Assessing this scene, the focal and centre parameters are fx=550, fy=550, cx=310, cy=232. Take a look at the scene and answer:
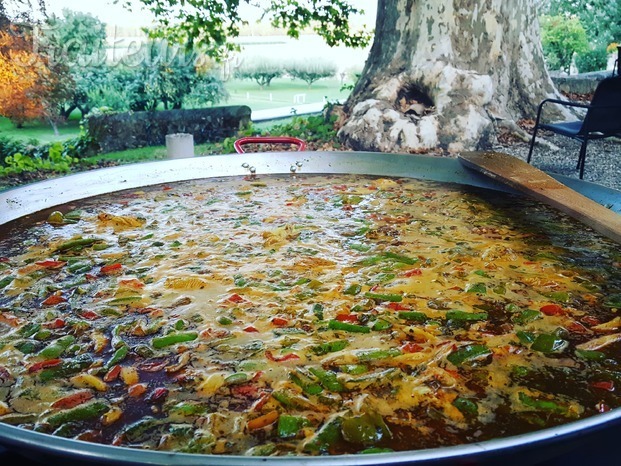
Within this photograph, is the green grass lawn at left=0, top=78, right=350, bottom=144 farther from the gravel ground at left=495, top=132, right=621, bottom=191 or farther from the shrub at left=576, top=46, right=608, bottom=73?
the shrub at left=576, top=46, right=608, bottom=73

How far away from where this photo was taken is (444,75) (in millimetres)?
6773

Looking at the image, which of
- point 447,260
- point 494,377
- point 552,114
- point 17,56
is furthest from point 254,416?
point 552,114

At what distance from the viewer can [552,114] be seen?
8383 millimetres

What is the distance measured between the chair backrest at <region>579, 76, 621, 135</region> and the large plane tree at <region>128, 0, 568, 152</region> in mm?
1142

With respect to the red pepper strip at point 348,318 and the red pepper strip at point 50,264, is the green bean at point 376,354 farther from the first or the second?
the red pepper strip at point 50,264

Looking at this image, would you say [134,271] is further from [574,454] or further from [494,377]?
[574,454]

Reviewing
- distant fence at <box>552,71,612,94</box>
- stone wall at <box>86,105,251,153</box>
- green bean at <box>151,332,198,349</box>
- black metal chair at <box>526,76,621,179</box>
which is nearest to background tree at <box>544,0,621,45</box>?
Answer: distant fence at <box>552,71,612,94</box>

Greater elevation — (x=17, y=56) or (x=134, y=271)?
(x=17, y=56)

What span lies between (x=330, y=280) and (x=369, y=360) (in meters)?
0.54

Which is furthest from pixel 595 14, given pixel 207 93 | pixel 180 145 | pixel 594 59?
pixel 180 145

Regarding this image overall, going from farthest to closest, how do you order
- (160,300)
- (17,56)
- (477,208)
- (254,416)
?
(17,56) < (477,208) < (160,300) < (254,416)

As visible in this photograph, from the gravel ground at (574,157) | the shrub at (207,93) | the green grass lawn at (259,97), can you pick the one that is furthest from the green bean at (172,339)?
the shrub at (207,93)

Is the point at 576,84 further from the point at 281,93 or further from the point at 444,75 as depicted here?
the point at 281,93

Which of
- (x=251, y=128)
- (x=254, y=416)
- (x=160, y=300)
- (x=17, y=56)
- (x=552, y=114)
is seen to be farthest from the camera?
(x=552, y=114)
